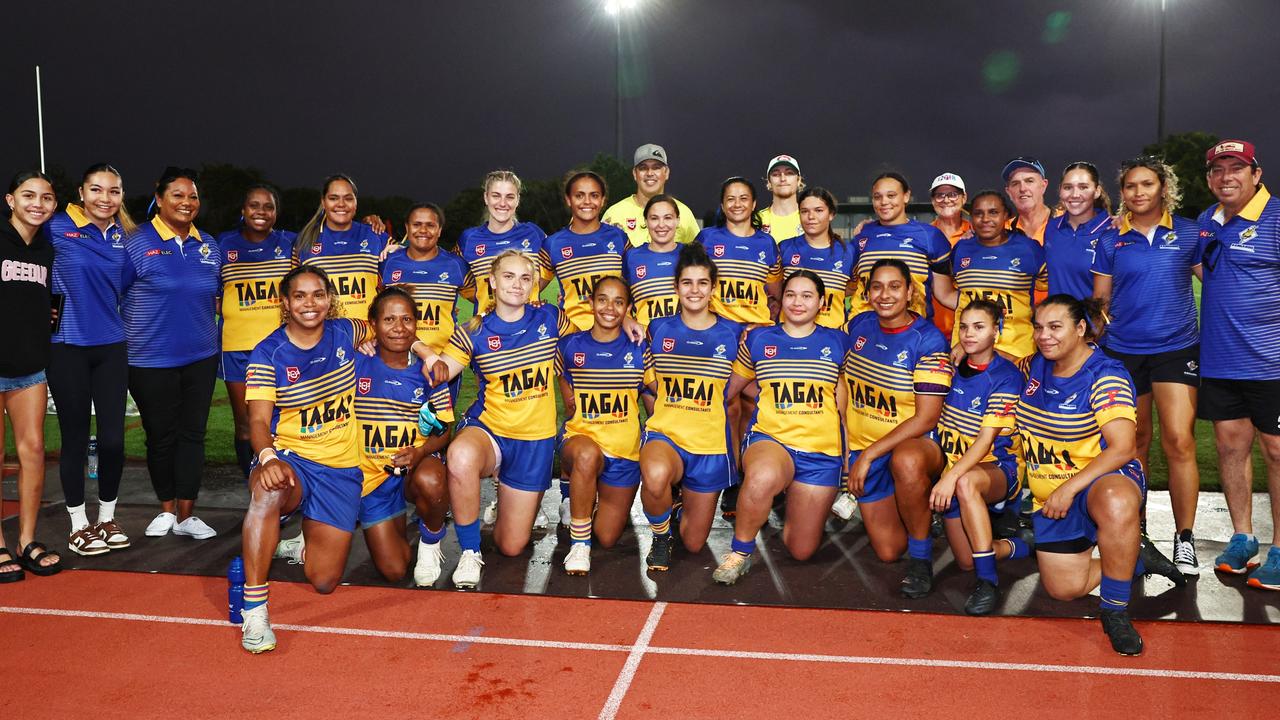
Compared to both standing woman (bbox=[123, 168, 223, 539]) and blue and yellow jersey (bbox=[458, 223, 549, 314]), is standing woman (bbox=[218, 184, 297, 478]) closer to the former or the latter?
standing woman (bbox=[123, 168, 223, 539])

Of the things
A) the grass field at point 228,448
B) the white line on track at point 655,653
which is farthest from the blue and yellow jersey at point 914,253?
the white line on track at point 655,653

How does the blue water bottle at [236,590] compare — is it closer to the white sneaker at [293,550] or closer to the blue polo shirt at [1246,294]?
the white sneaker at [293,550]

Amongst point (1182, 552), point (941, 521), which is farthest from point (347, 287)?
point (1182, 552)

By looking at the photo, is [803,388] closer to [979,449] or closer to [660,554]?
[979,449]

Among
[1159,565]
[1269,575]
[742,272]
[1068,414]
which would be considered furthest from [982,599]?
[742,272]

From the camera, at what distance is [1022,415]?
187 inches

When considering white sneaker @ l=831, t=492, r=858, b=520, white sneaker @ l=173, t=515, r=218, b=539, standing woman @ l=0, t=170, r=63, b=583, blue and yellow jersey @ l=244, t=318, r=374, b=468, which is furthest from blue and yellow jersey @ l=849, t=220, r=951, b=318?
standing woman @ l=0, t=170, r=63, b=583

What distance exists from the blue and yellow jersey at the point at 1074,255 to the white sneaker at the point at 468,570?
12.3ft

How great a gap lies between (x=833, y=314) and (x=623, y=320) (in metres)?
1.51

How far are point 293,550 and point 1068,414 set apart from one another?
4274 millimetres

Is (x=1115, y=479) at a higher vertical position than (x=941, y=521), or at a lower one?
higher

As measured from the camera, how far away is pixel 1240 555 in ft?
16.1

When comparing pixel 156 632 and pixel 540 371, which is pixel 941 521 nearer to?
pixel 540 371

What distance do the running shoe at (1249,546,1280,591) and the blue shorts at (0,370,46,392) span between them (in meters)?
6.61
